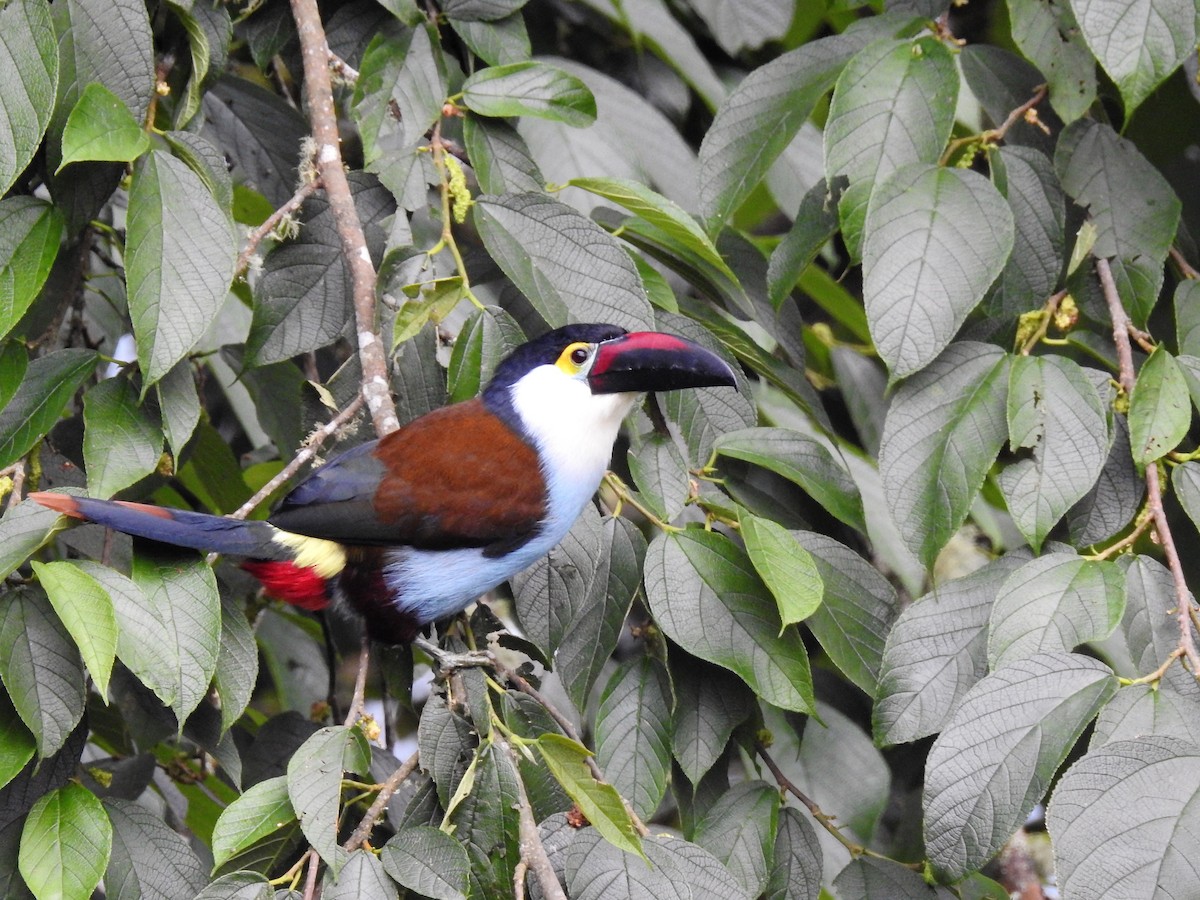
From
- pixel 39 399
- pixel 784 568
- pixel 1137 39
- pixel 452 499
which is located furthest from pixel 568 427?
pixel 1137 39

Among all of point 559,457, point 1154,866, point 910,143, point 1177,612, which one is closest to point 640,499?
point 559,457

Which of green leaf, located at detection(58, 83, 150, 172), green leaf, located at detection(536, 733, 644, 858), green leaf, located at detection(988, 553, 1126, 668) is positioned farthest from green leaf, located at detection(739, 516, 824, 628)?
green leaf, located at detection(58, 83, 150, 172)

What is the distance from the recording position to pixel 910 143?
6.80 feet

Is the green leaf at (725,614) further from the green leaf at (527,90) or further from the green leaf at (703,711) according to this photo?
the green leaf at (527,90)

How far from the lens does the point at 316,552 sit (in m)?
2.38

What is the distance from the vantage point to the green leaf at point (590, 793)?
1521 millimetres

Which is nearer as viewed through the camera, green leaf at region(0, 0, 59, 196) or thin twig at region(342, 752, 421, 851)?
thin twig at region(342, 752, 421, 851)

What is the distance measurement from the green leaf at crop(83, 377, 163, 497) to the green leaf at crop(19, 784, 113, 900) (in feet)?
1.39

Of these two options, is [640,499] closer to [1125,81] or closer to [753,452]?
[753,452]

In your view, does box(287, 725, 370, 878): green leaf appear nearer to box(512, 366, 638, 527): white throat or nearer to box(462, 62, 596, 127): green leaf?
box(512, 366, 638, 527): white throat

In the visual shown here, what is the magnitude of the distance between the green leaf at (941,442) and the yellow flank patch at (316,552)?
1.01 metres

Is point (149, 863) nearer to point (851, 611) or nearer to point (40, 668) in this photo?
point (40, 668)

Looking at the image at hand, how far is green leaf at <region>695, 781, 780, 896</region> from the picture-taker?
1868 mm

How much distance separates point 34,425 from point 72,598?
1.51ft
